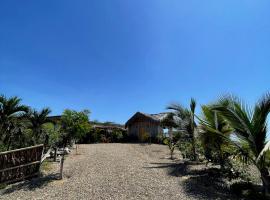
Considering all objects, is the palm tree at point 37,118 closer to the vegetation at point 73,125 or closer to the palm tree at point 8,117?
the palm tree at point 8,117

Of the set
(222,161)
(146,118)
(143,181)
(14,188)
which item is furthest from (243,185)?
(146,118)

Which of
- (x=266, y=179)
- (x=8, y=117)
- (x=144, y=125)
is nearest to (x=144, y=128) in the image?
(x=144, y=125)

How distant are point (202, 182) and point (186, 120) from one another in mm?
4829

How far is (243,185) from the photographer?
238 inches

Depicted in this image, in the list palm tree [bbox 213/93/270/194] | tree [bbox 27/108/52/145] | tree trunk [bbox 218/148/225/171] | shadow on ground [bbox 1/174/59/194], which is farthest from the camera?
tree [bbox 27/108/52/145]

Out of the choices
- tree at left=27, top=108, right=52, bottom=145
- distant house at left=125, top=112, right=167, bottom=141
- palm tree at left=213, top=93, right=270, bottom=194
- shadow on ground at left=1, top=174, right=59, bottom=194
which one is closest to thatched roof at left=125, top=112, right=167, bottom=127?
distant house at left=125, top=112, right=167, bottom=141

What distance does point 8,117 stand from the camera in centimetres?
1037

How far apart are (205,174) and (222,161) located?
0.80m

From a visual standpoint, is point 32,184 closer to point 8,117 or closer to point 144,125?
point 8,117

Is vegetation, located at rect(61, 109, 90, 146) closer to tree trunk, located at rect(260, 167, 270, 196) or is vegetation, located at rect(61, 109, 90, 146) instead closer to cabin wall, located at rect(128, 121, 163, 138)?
tree trunk, located at rect(260, 167, 270, 196)

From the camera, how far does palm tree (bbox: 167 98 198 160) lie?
36.9 ft

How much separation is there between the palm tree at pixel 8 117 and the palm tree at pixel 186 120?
26.7ft

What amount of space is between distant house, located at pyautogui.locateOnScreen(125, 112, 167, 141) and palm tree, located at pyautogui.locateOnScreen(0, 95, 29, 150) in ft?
50.7

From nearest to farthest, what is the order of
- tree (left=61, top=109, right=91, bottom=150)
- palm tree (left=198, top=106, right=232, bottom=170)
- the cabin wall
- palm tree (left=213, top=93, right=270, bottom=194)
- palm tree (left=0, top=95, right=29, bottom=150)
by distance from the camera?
palm tree (left=213, top=93, right=270, bottom=194), palm tree (left=198, top=106, right=232, bottom=170), tree (left=61, top=109, right=91, bottom=150), palm tree (left=0, top=95, right=29, bottom=150), the cabin wall
